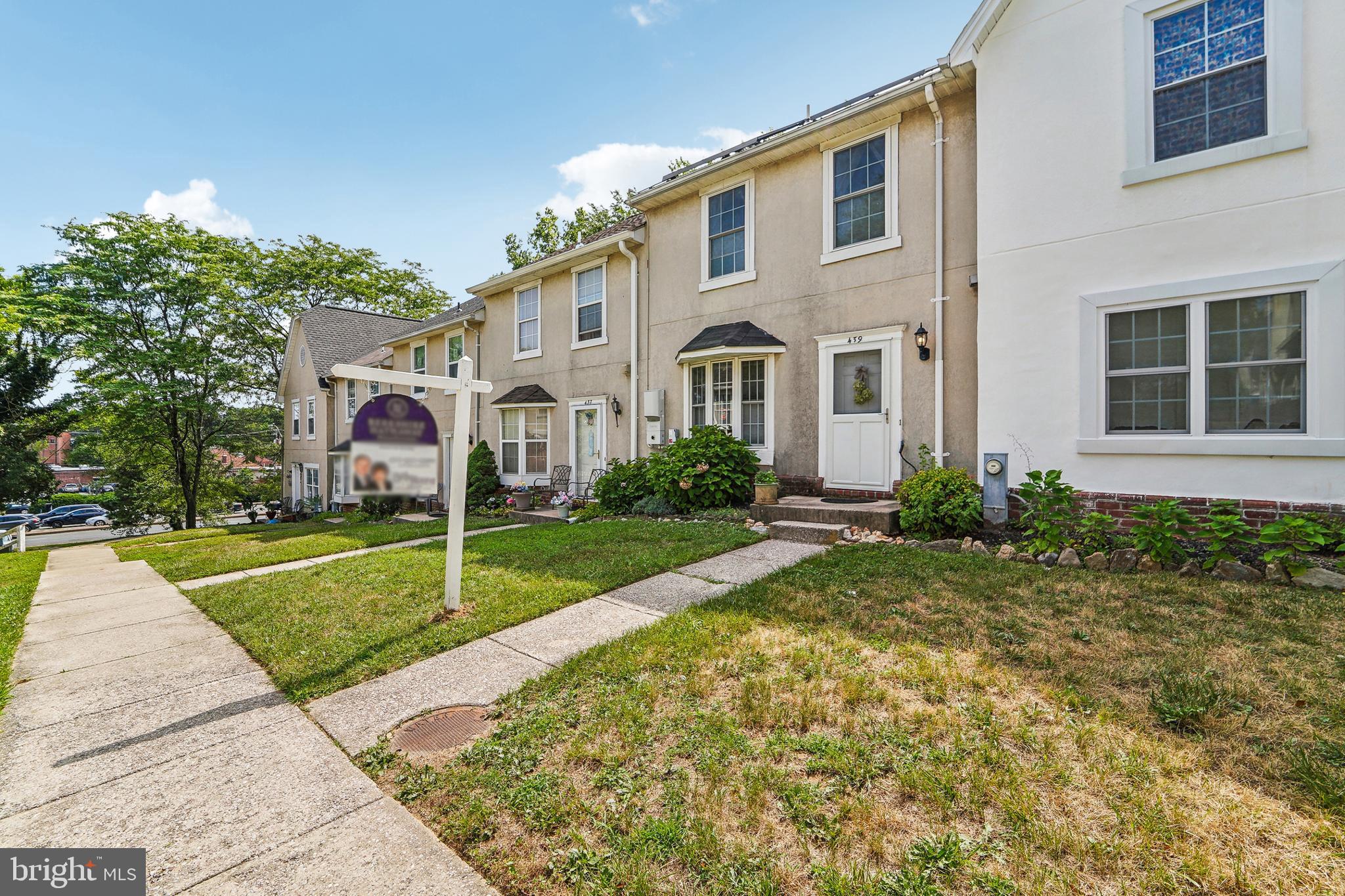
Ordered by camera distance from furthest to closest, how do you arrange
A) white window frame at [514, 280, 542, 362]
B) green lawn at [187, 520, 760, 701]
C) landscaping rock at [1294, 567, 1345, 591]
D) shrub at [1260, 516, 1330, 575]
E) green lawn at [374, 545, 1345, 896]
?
white window frame at [514, 280, 542, 362]
shrub at [1260, 516, 1330, 575]
landscaping rock at [1294, 567, 1345, 591]
green lawn at [187, 520, 760, 701]
green lawn at [374, 545, 1345, 896]

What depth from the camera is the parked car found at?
32.8 metres

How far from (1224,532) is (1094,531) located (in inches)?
38.0

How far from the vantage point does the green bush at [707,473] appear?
8.98m

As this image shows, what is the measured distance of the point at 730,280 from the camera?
10.0 meters

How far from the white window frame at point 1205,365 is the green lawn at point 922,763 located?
2127 mm

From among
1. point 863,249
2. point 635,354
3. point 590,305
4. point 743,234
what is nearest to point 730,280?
point 743,234

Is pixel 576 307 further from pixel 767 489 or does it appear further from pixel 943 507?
pixel 943 507

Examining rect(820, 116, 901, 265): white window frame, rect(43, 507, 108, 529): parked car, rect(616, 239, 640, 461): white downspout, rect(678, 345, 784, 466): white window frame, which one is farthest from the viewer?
rect(43, 507, 108, 529): parked car

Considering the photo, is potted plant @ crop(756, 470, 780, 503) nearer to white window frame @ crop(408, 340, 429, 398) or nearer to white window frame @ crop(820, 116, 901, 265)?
white window frame @ crop(820, 116, 901, 265)

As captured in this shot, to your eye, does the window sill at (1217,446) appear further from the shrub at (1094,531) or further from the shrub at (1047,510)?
the shrub at (1094,531)

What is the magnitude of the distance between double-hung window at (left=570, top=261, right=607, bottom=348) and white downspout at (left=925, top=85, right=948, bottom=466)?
6956mm

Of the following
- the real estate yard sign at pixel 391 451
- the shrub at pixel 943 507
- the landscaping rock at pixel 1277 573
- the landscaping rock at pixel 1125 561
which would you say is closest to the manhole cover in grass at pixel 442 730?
the real estate yard sign at pixel 391 451

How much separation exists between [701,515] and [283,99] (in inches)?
440

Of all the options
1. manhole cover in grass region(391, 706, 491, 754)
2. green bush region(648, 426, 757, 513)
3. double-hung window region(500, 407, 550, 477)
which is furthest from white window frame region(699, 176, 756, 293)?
manhole cover in grass region(391, 706, 491, 754)
